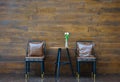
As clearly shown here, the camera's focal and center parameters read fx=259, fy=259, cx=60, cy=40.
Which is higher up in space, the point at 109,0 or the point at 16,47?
the point at 109,0

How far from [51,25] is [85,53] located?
4.04 ft

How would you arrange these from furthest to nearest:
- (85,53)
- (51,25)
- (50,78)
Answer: (51,25), (85,53), (50,78)

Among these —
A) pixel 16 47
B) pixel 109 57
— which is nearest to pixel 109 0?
pixel 109 57

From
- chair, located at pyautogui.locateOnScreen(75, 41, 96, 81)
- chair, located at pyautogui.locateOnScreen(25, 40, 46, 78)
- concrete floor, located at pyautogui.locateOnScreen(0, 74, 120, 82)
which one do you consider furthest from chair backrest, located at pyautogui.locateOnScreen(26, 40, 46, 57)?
chair, located at pyautogui.locateOnScreen(75, 41, 96, 81)

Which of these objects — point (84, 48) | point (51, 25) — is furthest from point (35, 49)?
point (84, 48)

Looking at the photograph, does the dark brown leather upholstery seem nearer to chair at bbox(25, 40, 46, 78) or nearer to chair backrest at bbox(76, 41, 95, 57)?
chair at bbox(25, 40, 46, 78)

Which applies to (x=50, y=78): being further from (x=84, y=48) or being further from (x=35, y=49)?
(x=84, y=48)

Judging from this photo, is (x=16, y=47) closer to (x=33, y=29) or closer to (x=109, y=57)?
(x=33, y=29)

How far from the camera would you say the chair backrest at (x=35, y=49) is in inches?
269

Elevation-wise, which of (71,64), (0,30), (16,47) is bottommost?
(71,64)

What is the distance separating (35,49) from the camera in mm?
6879

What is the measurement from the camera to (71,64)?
277 inches

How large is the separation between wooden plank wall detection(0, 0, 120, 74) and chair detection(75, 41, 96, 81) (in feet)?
0.75

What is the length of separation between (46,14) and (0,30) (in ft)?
4.41
